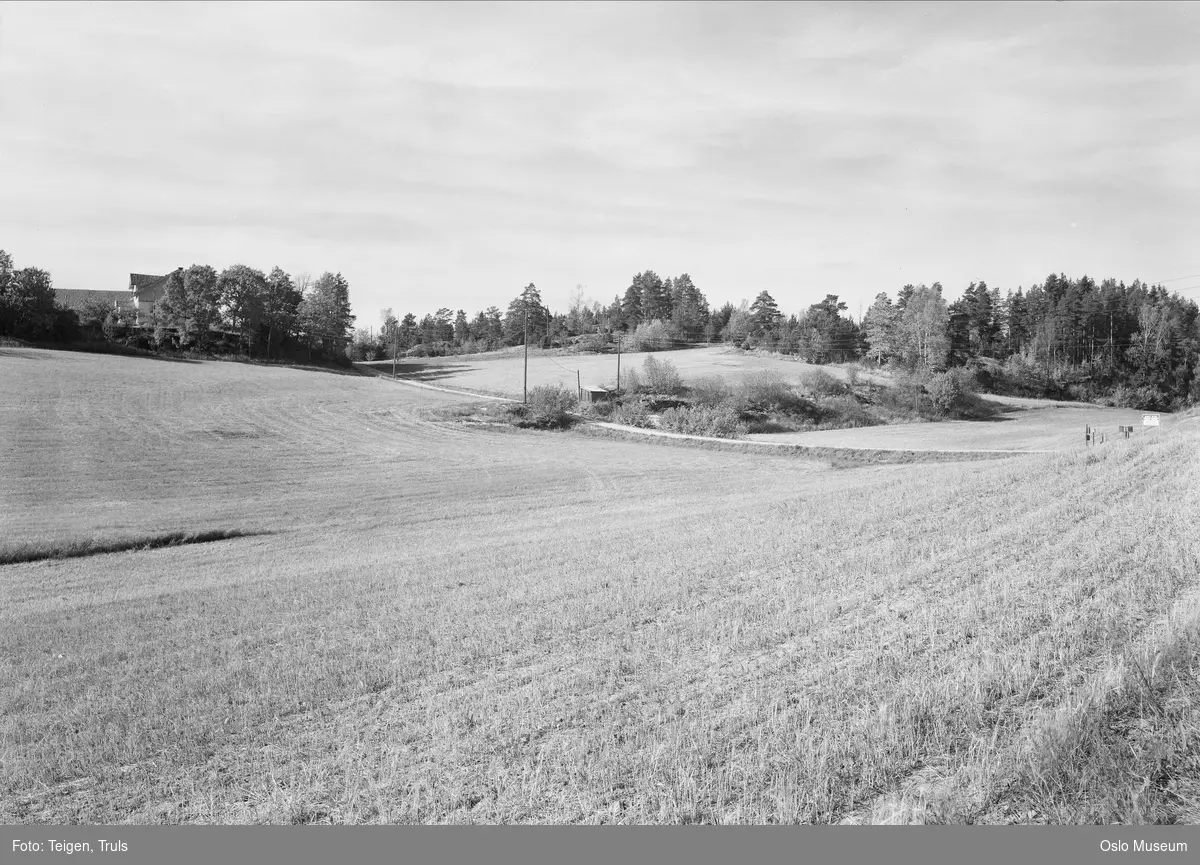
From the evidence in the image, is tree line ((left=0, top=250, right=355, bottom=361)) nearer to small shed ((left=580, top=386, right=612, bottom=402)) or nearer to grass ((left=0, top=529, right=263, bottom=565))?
small shed ((left=580, top=386, right=612, bottom=402))

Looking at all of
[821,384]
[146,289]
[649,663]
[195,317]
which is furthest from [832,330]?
[649,663]

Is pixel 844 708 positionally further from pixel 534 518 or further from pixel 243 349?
pixel 243 349


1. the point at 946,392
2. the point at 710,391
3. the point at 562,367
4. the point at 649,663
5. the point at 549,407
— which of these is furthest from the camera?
the point at 562,367

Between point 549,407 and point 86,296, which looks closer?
point 549,407


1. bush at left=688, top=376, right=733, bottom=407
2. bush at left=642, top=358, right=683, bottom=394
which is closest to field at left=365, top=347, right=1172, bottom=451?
bush at left=642, top=358, right=683, bottom=394

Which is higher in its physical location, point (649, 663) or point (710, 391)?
point (710, 391)

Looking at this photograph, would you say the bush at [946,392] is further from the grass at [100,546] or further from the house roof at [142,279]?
the house roof at [142,279]

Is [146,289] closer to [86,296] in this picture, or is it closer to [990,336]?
[86,296]

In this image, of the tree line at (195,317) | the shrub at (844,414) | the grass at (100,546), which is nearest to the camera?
the grass at (100,546)

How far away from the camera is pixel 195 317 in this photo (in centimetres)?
10488

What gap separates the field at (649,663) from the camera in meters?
6.80

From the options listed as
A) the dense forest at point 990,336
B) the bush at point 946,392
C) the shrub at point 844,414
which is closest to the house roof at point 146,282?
the dense forest at point 990,336

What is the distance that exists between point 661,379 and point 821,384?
1820 centimetres

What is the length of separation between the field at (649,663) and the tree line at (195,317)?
81.0 meters
